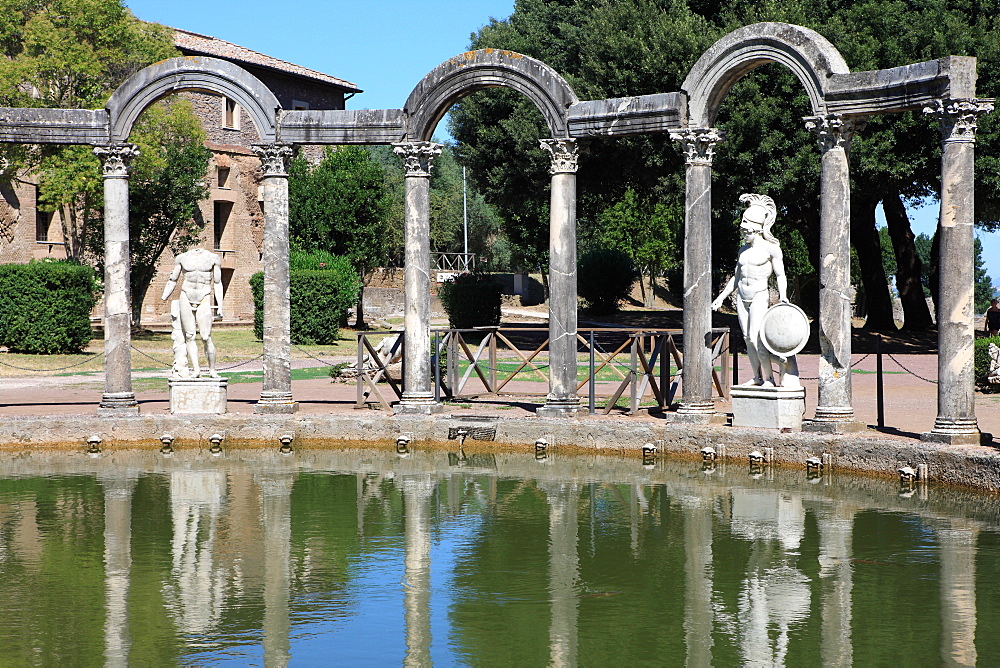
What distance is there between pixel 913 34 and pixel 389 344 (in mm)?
13848

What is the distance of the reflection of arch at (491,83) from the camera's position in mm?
13602

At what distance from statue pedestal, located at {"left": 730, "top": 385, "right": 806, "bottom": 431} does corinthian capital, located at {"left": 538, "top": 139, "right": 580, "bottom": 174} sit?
11.3 feet

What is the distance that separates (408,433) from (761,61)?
19.4 ft

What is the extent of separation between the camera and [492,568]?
794cm

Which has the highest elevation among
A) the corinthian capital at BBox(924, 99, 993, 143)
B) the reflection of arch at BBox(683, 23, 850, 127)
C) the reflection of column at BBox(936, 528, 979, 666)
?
the reflection of arch at BBox(683, 23, 850, 127)

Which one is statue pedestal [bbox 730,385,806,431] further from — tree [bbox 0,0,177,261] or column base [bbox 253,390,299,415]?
tree [bbox 0,0,177,261]

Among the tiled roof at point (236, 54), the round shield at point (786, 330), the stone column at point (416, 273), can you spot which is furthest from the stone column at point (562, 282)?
the tiled roof at point (236, 54)

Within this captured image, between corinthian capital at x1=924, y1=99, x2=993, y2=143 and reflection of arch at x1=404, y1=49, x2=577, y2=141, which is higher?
reflection of arch at x1=404, y1=49, x2=577, y2=141

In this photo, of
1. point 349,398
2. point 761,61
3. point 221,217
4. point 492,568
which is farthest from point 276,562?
point 221,217

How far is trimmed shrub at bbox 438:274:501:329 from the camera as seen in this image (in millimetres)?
33906

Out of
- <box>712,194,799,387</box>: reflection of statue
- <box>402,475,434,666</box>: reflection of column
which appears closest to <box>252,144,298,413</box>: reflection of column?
<box>402,475,434,666</box>: reflection of column

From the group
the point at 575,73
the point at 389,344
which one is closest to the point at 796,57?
the point at 389,344

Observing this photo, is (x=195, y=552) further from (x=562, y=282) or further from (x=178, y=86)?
(x=178, y=86)

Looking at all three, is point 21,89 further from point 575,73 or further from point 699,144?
point 699,144
